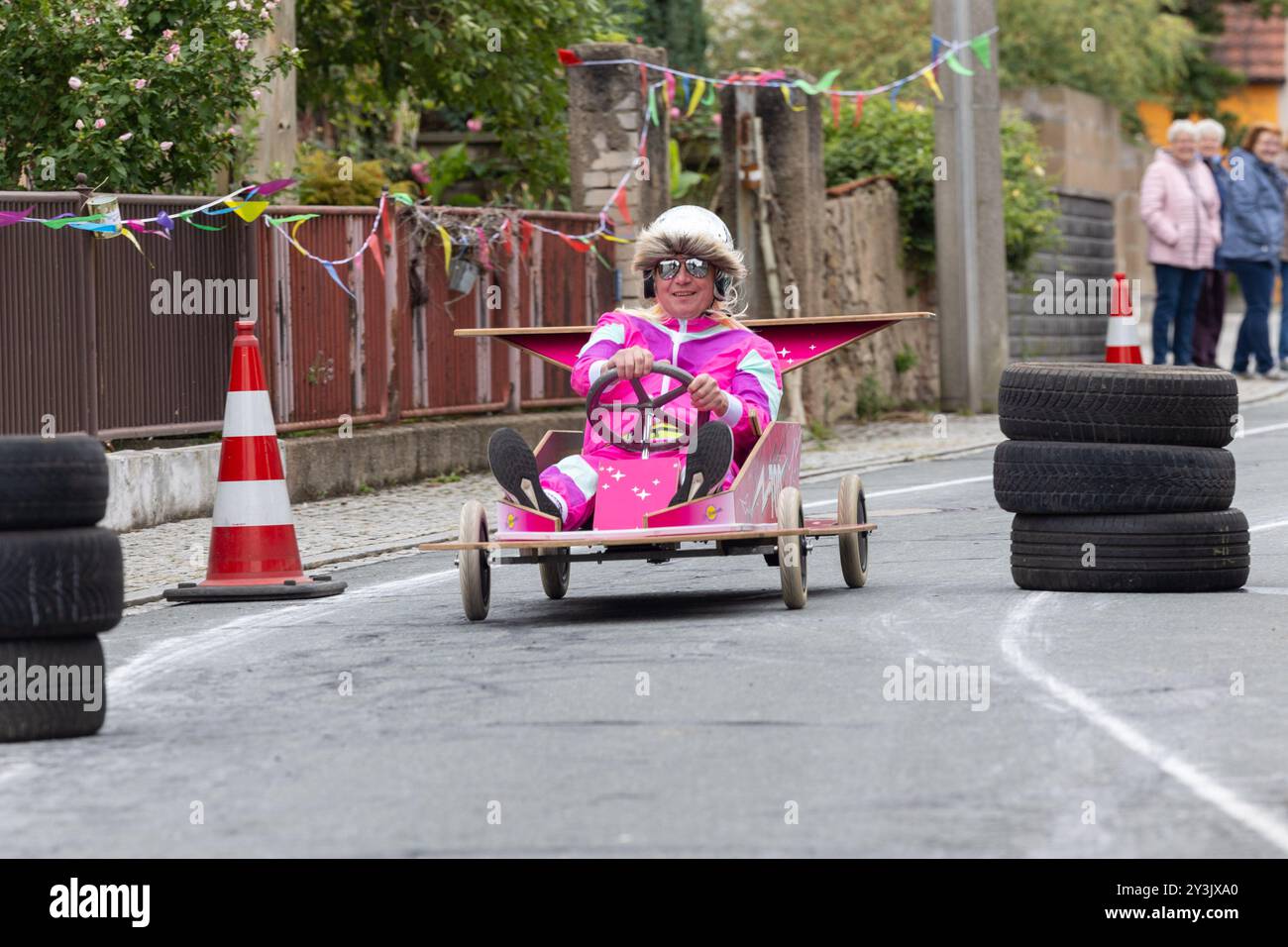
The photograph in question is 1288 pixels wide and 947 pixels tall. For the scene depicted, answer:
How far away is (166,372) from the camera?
48.4 feet

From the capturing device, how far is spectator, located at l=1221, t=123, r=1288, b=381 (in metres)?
23.8

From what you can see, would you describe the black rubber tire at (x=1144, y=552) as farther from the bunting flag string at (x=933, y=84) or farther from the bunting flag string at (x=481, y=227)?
the bunting flag string at (x=933, y=84)

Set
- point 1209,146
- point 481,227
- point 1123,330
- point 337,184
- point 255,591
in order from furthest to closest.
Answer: point 1209,146 < point 337,184 < point 481,227 < point 1123,330 < point 255,591

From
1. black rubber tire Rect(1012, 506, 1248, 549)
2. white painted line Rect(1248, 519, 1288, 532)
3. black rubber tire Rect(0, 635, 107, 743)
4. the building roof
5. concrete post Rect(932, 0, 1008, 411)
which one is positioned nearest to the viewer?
black rubber tire Rect(0, 635, 107, 743)

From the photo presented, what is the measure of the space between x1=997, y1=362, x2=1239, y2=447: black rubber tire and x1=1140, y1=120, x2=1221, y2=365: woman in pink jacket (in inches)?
524

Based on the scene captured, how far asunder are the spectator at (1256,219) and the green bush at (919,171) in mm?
1785

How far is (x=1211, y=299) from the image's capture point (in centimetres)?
2417

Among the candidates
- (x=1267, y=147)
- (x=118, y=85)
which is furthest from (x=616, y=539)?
(x=1267, y=147)

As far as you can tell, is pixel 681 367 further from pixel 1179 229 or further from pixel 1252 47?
pixel 1252 47

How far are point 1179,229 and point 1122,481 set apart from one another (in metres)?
13.9

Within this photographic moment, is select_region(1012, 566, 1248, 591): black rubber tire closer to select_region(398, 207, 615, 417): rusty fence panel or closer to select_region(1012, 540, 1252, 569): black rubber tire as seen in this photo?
select_region(1012, 540, 1252, 569): black rubber tire

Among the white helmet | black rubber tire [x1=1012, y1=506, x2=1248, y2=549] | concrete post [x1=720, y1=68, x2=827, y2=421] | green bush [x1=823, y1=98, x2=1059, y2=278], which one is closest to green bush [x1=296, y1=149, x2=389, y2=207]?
concrete post [x1=720, y1=68, x2=827, y2=421]

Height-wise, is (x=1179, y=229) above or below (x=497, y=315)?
above
